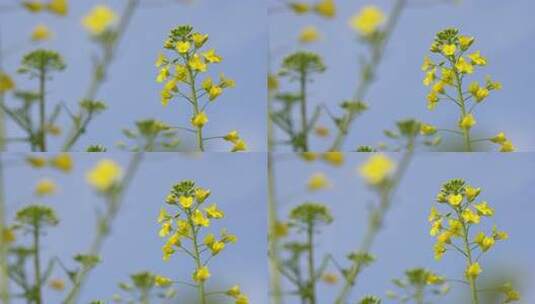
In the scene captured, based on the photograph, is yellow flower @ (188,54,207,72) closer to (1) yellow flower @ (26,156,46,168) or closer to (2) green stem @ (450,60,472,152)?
(2) green stem @ (450,60,472,152)

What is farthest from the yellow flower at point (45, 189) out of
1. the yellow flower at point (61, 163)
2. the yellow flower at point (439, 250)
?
the yellow flower at point (439, 250)

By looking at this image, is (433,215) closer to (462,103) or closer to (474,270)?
(474,270)

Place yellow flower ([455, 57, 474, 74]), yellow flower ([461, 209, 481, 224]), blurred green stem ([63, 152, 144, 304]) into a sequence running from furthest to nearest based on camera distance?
yellow flower ([455, 57, 474, 74]), yellow flower ([461, 209, 481, 224]), blurred green stem ([63, 152, 144, 304])

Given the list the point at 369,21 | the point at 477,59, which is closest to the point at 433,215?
the point at 477,59

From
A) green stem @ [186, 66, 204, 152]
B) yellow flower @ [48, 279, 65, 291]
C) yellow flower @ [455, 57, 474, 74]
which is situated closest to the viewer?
yellow flower @ [48, 279, 65, 291]

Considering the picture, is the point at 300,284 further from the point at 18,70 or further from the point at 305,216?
the point at 18,70

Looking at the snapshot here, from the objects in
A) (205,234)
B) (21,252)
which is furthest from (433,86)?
(21,252)

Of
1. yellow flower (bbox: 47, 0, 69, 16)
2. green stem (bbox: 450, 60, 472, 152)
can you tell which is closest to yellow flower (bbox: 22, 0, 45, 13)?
yellow flower (bbox: 47, 0, 69, 16)
